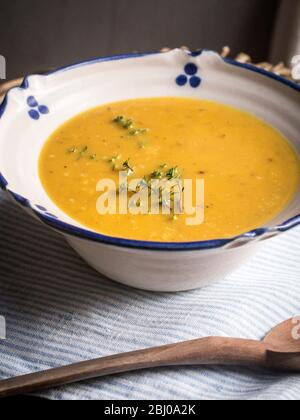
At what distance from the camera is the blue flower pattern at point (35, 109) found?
4.53 feet

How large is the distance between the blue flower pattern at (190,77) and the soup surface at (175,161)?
44 mm

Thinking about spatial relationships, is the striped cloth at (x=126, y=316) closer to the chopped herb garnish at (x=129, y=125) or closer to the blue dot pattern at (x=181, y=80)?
the chopped herb garnish at (x=129, y=125)

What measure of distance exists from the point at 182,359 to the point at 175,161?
424mm

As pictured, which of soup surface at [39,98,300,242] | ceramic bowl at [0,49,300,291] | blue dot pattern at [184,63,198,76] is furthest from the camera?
blue dot pattern at [184,63,198,76]

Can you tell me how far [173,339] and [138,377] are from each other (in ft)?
0.31

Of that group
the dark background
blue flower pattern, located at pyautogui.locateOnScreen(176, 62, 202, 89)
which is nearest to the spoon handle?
blue flower pattern, located at pyautogui.locateOnScreen(176, 62, 202, 89)

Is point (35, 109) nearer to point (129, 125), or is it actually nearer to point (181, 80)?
point (129, 125)

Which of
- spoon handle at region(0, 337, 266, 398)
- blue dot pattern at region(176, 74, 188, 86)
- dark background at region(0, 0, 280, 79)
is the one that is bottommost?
spoon handle at region(0, 337, 266, 398)

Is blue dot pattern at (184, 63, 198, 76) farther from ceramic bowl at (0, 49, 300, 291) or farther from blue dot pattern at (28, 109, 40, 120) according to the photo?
blue dot pattern at (28, 109, 40, 120)

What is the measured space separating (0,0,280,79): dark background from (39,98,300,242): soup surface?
132 centimetres

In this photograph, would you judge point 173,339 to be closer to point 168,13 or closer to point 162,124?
point 162,124

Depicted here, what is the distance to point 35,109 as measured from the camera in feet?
4.57

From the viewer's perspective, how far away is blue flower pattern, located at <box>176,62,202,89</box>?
1.55 metres

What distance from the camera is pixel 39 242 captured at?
4.29 ft
